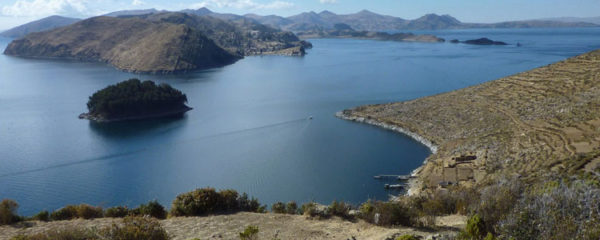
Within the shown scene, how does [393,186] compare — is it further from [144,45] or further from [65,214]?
[144,45]

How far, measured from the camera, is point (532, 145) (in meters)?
21.9

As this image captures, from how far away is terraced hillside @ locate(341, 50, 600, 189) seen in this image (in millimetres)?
19844

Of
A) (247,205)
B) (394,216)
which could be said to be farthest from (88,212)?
(394,216)

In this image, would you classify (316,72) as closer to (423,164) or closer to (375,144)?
(375,144)

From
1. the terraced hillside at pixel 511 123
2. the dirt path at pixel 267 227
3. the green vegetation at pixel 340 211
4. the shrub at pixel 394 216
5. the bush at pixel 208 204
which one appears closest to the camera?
the dirt path at pixel 267 227

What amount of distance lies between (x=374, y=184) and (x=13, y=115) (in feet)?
135

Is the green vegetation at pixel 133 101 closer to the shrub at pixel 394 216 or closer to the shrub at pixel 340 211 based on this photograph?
the shrub at pixel 340 211

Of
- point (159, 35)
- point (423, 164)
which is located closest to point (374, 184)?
point (423, 164)

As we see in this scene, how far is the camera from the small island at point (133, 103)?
142ft

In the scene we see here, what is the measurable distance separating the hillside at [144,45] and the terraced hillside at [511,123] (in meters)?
57.8

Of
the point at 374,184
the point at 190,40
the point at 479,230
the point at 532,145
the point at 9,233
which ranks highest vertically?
the point at 190,40

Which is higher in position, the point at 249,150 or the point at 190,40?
the point at 190,40

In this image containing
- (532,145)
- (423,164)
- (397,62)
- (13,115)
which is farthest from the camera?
(397,62)

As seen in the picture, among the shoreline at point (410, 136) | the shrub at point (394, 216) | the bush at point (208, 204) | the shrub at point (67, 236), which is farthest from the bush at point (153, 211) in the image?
the shoreline at point (410, 136)
